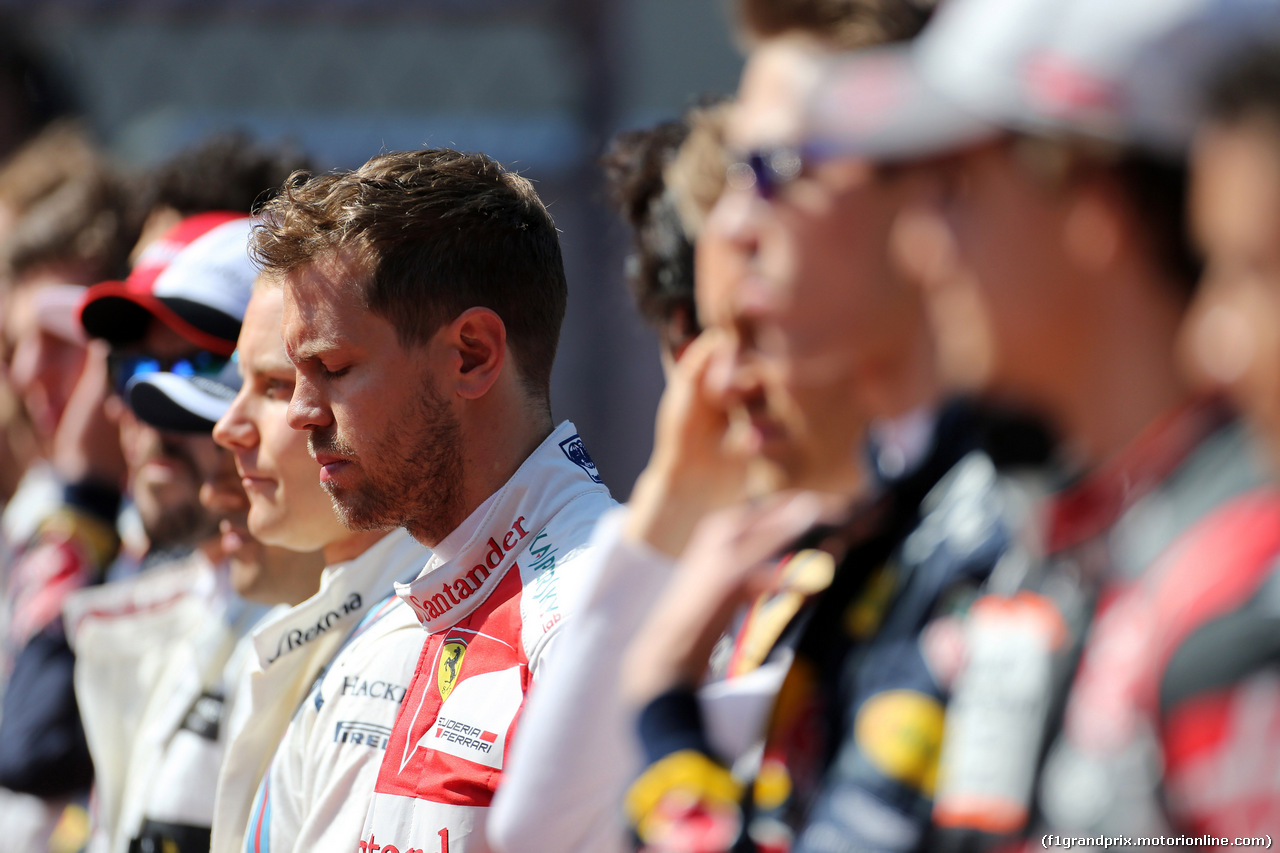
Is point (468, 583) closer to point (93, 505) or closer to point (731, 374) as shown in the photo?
point (731, 374)

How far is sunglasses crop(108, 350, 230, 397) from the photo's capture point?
316 centimetres

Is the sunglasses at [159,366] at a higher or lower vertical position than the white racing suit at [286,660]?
higher

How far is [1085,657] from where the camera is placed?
108cm

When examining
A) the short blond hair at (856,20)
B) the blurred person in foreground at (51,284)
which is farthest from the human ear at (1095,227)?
the blurred person in foreground at (51,284)

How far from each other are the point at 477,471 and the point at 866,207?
1153mm

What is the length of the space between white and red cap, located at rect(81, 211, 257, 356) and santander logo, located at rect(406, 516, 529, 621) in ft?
3.75

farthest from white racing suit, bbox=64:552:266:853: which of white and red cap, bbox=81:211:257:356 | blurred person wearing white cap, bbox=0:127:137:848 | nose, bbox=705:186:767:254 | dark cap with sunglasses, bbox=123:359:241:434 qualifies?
nose, bbox=705:186:767:254

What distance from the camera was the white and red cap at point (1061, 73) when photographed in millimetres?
977

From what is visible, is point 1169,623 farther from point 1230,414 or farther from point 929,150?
point 929,150

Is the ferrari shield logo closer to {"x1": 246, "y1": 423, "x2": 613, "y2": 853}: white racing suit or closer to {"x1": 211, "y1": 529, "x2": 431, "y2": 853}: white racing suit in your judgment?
{"x1": 246, "y1": 423, "x2": 613, "y2": 853}: white racing suit

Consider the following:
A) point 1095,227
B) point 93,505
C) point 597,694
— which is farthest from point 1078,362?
point 93,505

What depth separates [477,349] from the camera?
232 cm

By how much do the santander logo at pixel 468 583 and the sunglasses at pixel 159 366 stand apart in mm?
1163

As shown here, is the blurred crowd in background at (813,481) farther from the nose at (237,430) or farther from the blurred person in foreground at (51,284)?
the blurred person in foreground at (51,284)
